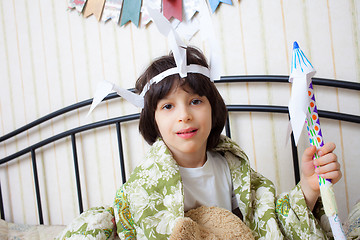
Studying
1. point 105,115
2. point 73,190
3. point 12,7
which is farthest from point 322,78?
point 12,7

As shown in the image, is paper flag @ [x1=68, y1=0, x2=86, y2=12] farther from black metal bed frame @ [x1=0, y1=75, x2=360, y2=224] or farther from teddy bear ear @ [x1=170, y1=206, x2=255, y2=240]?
teddy bear ear @ [x1=170, y1=206, x2=255, y2=240]

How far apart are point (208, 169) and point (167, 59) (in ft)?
1.08

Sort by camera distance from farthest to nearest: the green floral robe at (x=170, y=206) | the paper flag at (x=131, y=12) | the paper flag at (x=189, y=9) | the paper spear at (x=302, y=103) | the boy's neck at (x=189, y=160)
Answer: the paper flag at (x=131, y=12) → the paper flag at (x=189, y=9) → the boy's neck at (x=189, y=160) → the green floral robe at (x=170, y=206) → the paper spear at (x=302, y=103)

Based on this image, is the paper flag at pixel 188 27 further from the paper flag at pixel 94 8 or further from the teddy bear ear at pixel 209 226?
the teddy bear ear at pixel 209 226

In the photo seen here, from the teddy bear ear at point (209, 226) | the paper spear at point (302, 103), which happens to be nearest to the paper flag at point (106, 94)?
the teddy bear ear at point (209, 226)

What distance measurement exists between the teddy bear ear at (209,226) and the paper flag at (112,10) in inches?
39.6

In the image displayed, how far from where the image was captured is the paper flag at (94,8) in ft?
5.40

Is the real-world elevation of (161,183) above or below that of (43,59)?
below

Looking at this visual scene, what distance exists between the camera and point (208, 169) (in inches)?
41.8

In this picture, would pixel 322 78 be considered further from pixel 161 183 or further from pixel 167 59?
pixel 161 183

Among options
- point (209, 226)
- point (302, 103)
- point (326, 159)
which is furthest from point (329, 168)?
point (209, 226)

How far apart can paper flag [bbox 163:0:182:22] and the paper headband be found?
0.52 meters

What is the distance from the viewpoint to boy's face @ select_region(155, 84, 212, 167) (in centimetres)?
96

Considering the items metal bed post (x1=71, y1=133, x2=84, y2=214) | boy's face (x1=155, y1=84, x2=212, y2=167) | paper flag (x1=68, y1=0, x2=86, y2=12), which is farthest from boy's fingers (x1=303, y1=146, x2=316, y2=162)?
paper flag (x1=68, y1=0, x2=86, y2=12)
